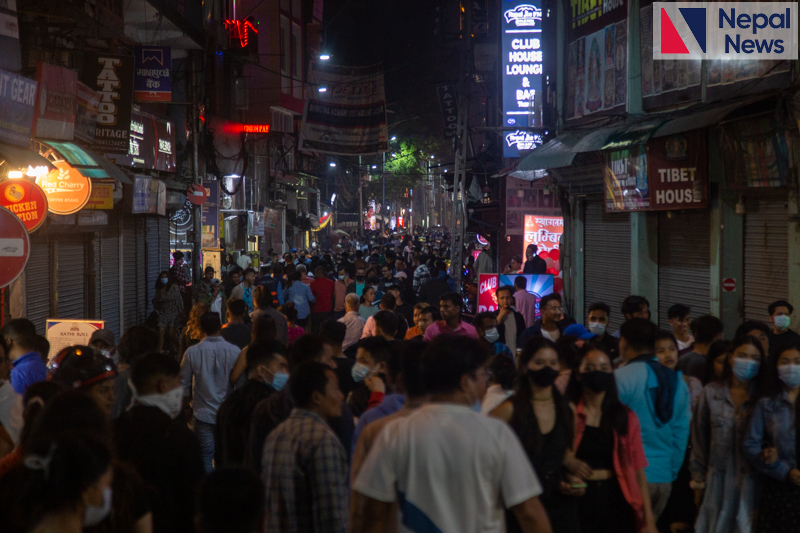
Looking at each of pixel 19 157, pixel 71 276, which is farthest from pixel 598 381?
pixel 71 276

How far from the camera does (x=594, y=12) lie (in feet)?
51.7

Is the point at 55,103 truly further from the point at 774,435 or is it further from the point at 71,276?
the point at 774,435

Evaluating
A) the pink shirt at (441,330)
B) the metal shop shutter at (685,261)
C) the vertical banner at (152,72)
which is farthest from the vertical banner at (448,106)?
the pink shirt at (441,330)

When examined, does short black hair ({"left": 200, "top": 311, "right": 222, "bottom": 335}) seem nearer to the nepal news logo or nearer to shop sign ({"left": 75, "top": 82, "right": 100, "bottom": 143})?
shop sign ({"left": 75, "top": 82, "right": 100, "bottom": 143})

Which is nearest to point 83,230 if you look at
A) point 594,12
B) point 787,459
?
point 594,12

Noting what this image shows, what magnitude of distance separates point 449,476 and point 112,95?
13.2 m

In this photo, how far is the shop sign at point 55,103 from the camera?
10672mm

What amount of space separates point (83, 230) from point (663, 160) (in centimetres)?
1033

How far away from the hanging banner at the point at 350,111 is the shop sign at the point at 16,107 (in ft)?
38.9

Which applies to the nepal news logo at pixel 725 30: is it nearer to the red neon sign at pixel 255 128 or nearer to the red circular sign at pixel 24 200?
the red circular sign at pixel 24 200

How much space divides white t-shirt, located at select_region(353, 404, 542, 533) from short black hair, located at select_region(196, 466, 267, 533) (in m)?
0.51

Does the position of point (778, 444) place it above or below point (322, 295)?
below

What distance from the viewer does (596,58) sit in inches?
622

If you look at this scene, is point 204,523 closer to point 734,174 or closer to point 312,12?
point 734,174
